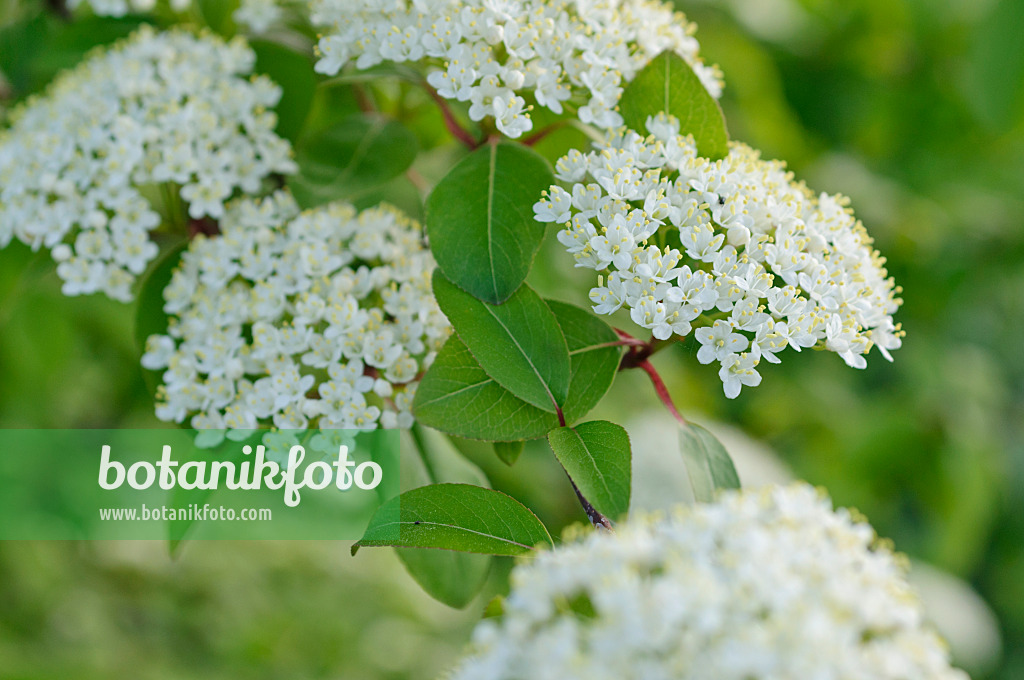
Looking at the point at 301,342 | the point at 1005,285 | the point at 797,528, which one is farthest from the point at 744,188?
the point at 1005,285

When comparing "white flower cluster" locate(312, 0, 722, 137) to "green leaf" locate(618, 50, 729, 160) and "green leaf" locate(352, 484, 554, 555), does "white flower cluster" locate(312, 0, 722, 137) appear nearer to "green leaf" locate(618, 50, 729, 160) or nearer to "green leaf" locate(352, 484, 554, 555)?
"green leaf" locate(618, 50, 729, 160)

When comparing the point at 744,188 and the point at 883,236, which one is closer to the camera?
the point at 744,188

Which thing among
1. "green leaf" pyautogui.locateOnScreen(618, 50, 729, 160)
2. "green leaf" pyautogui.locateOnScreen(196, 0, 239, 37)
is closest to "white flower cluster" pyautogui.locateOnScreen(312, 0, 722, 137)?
"green leaf" pyautogui.locateOnScreen(618, 50, 729, 160)

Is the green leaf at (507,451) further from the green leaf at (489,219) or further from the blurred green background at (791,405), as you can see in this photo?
the blurred green background at (791,405)

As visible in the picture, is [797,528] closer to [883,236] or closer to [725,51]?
[725,51]

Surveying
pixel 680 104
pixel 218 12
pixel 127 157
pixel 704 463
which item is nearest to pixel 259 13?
pixel 218 12
